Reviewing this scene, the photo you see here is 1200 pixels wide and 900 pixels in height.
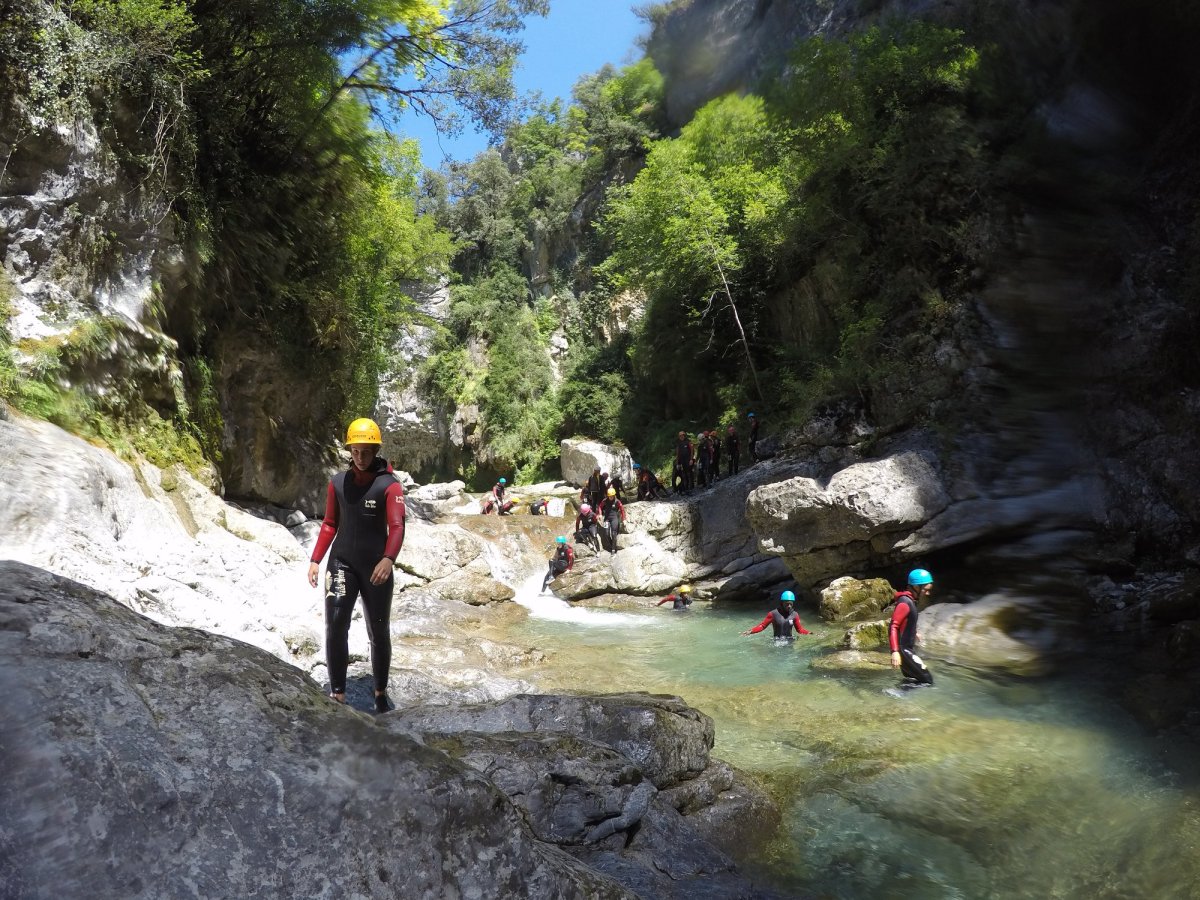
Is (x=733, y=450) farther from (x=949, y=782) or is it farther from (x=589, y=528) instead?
(x=949, y=782)

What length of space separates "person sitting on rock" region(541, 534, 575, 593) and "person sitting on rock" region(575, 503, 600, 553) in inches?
25.2

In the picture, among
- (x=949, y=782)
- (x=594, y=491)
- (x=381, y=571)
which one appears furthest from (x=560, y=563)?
(x=381, y=571)

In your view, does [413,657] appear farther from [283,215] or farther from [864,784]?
[283,215]

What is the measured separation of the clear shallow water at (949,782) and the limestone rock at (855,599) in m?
2.14

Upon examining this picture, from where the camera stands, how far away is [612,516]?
14898 millimetres

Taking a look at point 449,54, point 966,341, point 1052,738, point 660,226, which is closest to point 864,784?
point 1052,738

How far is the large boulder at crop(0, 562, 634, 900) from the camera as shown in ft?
4.56

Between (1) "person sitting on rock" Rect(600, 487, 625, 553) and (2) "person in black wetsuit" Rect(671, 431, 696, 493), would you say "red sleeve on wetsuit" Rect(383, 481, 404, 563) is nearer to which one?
(1) "person sitting on rock" Rect(600, 487, 625, 553)

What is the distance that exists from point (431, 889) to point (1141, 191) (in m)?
12.0

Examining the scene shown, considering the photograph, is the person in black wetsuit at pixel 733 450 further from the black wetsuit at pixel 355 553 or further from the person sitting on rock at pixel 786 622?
the black wetsuit at pixel 355 553

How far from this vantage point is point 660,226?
20875 millimetres

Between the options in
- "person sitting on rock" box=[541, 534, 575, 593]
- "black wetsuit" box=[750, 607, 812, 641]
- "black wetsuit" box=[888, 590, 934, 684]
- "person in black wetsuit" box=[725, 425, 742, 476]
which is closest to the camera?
"black wetsuit" box=[888, 590, 934, 684]

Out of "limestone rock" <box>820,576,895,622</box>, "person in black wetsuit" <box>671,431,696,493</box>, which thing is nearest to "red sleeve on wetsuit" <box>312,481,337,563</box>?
"limestone rock" <box>820,576,895,622</box>

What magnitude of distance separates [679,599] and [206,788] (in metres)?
10.8
